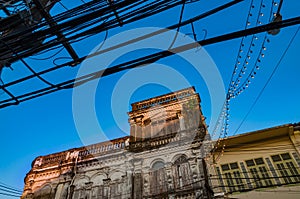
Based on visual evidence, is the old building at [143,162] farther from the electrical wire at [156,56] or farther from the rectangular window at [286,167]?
the electrical wire at [156,56]

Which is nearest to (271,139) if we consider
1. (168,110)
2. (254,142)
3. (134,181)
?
(254,142)

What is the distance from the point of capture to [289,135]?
Result: 12.1 m

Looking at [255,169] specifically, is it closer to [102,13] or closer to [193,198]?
[193,198]

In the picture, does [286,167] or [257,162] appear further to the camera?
[257,162]

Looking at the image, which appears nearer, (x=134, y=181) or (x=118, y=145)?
(x=134, y=181)

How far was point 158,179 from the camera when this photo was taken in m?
12.8

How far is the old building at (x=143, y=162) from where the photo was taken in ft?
40.8

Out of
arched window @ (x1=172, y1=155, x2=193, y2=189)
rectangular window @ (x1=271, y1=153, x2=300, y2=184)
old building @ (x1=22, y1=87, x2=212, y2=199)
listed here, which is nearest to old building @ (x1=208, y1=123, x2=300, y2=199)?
rectangular window @ (x1=271, y1=153, x2=300, y2=184)

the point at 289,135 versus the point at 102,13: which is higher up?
the point at 289,135

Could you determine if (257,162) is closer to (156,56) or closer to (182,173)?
(182,173)

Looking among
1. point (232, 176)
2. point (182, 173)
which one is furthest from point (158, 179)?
point (232, 176)

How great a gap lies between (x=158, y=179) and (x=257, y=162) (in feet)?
17.5

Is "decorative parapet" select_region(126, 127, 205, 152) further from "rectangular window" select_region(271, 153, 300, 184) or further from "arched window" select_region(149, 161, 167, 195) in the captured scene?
"rectangular window" select_region(271, 153, 300, 184)

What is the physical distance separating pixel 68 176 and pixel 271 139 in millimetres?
12499
